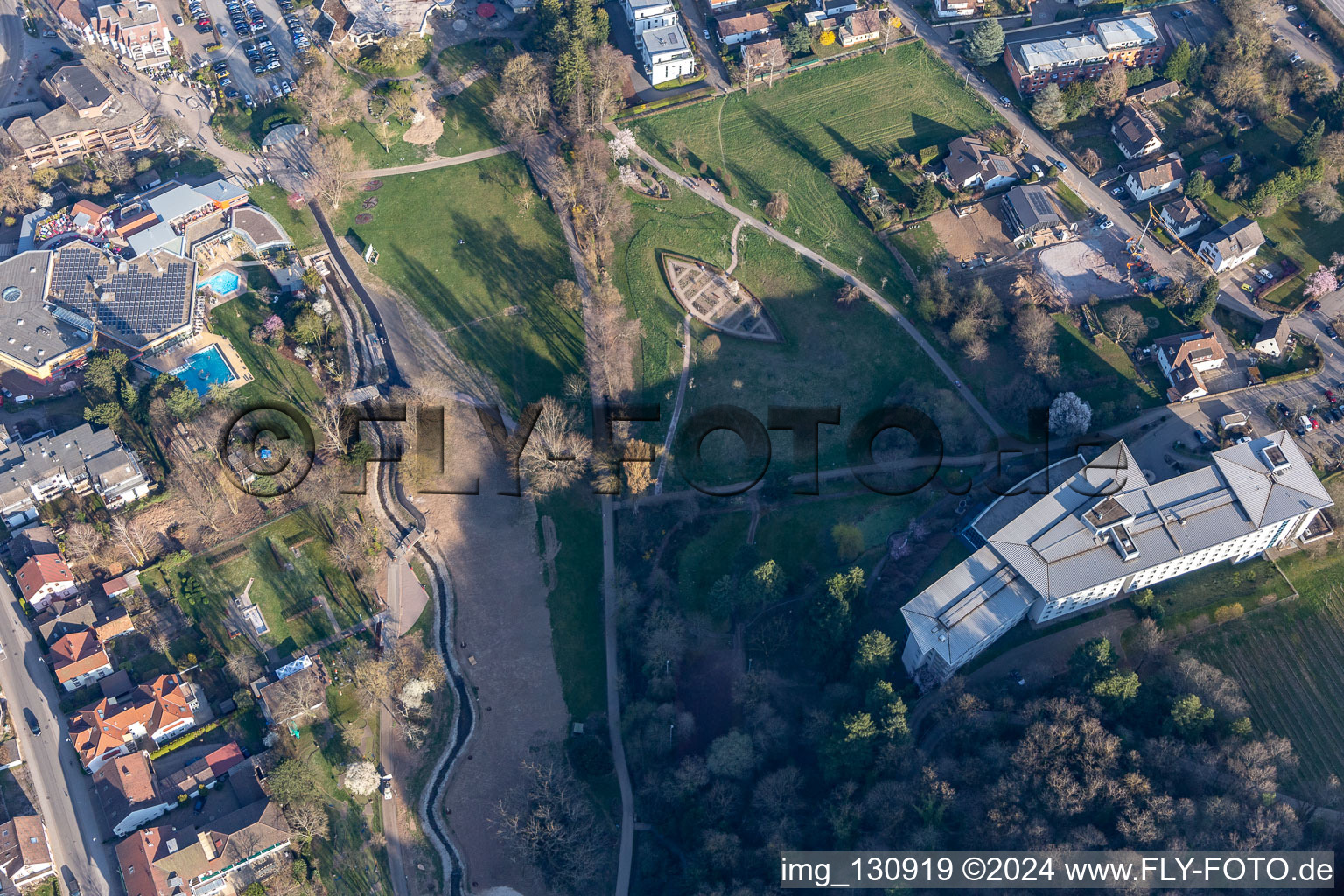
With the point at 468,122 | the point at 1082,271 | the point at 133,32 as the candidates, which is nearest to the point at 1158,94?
the point at 1082,271

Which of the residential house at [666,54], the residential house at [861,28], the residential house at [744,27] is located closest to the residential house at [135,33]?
the residential house at [666,54]

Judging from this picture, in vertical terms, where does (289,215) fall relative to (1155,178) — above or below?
above

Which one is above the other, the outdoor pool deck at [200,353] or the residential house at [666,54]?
the residential house at [666,54]

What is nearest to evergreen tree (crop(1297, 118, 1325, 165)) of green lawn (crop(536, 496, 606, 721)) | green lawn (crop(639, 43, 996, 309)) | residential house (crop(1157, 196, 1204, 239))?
residential house (crop(1157, 196, 1204, 239))

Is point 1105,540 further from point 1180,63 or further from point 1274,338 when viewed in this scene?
point 1180,63

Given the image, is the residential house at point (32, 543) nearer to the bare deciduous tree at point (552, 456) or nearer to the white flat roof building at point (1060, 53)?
the bare deciduous tree at point (552, 456)

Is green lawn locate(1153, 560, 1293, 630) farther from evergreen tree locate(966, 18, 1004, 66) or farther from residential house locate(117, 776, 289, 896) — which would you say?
residential house locate(117, 776, 289, 896)
